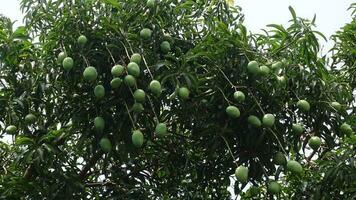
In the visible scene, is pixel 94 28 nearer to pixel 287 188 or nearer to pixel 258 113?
pixel 258 113

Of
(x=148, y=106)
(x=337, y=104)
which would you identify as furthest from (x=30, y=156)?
(x=337, y=104)

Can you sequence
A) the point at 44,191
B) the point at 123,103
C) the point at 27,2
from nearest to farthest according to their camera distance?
the point at 123,103, the point at 44,191, the point at 27,2

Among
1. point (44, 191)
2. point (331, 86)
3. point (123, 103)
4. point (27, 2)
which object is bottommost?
point (44, 191)

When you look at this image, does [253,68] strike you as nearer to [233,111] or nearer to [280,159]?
[233,111]

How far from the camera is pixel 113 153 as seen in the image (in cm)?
319

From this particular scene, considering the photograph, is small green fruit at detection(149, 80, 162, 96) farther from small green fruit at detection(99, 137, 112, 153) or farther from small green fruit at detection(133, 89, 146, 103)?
small green fruit at detection(99, 137, 112, 153)

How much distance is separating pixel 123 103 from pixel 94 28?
0.45 m

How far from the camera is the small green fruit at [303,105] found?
3.13 meters

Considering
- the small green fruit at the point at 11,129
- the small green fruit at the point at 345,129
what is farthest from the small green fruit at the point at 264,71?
the small green fruit at the point at 11,129

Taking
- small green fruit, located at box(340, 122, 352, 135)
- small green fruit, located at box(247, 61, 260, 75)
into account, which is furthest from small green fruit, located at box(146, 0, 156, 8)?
small green fruit, located at box(340, 122, 352, 135)

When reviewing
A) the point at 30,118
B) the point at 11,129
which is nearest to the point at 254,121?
the point at 30,118

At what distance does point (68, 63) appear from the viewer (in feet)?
10.1

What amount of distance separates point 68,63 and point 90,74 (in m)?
0.15

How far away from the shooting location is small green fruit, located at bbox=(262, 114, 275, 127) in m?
2.98
